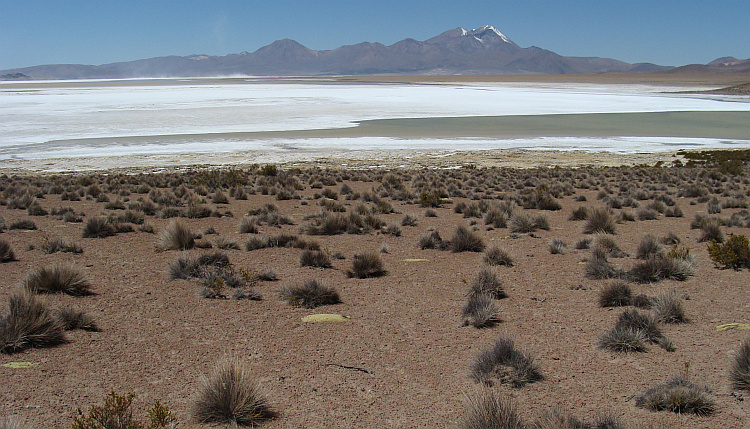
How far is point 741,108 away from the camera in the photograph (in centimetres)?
6191

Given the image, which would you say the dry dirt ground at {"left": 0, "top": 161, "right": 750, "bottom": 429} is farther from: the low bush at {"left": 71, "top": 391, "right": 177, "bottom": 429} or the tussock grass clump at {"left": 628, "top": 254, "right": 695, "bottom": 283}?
the low bush at {"left": 71, "top": 391, "right": 177, "bottom": 429}

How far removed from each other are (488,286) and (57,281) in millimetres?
5380

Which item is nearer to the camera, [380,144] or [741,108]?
[380,144]

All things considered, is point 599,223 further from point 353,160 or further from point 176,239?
point 353,160

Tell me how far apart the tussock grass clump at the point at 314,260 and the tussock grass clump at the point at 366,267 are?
1.89 feet

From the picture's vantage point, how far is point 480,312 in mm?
6352

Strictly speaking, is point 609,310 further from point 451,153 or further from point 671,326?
point 451,153

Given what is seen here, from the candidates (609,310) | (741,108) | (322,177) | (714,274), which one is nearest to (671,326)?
(609,310)

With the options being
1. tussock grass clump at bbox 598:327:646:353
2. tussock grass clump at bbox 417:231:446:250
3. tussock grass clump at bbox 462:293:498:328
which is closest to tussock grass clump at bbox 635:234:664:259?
tussock grass clump at bbox 417:231:446:250

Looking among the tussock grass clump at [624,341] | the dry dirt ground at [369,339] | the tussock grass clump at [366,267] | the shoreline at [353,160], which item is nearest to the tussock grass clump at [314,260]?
the dry dirt ground at [369,339]

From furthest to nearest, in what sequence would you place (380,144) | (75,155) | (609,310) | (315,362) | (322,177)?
(380,144)
(75,155)
(322,177)
(609,310)
(315,362)

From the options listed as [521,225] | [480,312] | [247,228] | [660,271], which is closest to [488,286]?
[480,312]

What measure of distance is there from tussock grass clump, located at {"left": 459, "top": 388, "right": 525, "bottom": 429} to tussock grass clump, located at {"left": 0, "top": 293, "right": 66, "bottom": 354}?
159 inches

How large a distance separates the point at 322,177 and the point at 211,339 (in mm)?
15983
